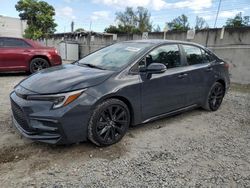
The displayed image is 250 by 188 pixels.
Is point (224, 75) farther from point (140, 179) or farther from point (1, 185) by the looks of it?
point (1, 185)

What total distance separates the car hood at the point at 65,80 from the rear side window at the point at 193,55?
5.51 feet

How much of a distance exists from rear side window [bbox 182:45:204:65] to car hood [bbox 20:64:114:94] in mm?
1678

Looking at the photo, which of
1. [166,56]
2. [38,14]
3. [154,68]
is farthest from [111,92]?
[38,14]

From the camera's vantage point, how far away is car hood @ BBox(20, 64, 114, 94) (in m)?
2.67

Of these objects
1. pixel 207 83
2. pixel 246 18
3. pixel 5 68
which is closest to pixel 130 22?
pixel 246 18

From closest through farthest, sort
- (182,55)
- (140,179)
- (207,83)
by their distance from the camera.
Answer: (140,179) → (182,55) → (207,83)

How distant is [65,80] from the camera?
2809 millimetres

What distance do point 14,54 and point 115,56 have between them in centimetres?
540

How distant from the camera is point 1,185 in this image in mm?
2188

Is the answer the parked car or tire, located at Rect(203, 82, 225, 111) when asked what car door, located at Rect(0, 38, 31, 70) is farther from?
tire, located at Rect(203, 82, 225, 111)

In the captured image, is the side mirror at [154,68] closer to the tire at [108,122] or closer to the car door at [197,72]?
the tire at [108,122]

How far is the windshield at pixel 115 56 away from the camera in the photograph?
3304mm

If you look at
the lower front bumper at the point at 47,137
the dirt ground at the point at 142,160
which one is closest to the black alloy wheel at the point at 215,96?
the dirt ground at the point at 142,160

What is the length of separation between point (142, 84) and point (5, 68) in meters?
6.14
